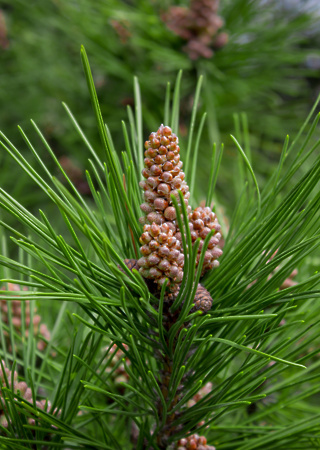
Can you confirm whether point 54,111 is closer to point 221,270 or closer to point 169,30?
point 169,30

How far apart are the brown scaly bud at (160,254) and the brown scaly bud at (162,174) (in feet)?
0.06

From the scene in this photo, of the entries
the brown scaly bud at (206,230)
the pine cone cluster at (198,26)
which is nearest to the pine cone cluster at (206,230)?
the brown scaly bud at (206,230)

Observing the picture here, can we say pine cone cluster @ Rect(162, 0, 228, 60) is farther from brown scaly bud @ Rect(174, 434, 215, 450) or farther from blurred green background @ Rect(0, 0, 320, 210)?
brown scaly bud @ Rect(174, 434, 215, 450)

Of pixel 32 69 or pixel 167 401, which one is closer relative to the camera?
pixel 167 401

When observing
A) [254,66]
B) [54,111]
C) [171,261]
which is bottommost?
[171,261]

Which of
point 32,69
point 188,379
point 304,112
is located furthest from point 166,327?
point 32,69

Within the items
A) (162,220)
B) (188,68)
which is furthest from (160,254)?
(188,68)

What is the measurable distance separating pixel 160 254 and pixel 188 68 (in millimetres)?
882

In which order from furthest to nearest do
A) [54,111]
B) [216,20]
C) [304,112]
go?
[54,111] → [304,112] → [216,20]

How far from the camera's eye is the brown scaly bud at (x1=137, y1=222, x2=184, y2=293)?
0.41 meters

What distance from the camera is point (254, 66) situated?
1.30 m

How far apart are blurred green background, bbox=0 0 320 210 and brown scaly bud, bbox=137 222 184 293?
0.66 meters

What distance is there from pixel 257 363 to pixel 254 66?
1039mm

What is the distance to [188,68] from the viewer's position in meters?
1.19
